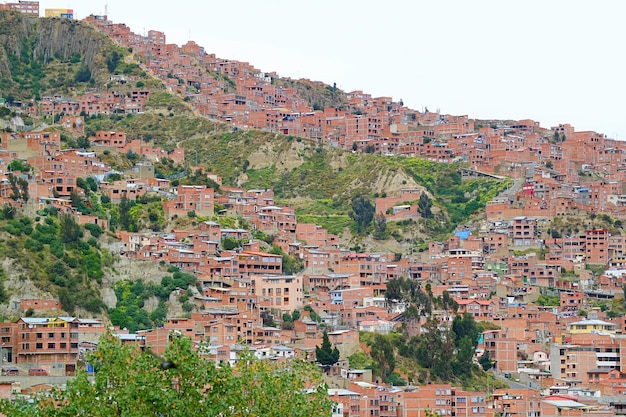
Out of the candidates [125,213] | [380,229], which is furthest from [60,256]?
[380,229]

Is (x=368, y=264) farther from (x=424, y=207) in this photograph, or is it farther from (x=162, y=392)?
(x=162, y=392)

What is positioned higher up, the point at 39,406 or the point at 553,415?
the point at 39,406

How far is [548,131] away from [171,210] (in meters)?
49.4

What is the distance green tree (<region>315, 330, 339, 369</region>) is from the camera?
65.2 m

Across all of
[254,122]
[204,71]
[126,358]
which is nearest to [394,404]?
[126,358]

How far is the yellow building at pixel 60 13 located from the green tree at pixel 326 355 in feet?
206

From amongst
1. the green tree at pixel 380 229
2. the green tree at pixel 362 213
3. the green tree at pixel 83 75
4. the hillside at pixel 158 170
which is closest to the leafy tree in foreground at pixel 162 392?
the hillside at pixel 158 170

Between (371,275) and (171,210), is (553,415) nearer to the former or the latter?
(371,275)

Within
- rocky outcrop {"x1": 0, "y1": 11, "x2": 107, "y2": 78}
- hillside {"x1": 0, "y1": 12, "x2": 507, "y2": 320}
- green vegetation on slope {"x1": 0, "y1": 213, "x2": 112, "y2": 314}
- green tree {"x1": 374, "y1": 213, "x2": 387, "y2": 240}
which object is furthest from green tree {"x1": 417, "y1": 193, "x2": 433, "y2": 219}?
rocky outcrop {"x1": 0, "y1": 11, "x2": 107, "y2": 78}

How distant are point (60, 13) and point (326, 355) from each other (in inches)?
2564

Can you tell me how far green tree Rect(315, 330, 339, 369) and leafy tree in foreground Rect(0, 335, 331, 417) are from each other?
31.1 metres

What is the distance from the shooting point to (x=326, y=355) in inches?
2569

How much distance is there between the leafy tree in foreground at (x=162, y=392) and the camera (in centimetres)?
3117

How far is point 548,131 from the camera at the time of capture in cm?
12325
